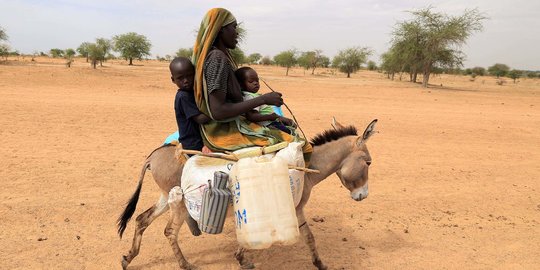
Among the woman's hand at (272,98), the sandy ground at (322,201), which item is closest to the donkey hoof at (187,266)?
the sandy ground at (322,201)

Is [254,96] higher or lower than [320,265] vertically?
higher

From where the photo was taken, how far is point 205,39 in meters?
3.08

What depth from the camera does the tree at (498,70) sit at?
69125 millimetres

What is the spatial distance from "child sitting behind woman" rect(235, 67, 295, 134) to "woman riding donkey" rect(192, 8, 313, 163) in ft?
0.29

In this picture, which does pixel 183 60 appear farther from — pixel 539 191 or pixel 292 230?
pixel 539 191

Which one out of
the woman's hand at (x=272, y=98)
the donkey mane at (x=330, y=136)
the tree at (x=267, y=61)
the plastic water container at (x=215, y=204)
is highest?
the tree at (x=267, y=61)

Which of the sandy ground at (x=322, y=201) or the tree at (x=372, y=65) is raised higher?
the tree at (x=372, y=65)

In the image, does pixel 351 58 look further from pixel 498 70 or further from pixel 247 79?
pixel 247 79

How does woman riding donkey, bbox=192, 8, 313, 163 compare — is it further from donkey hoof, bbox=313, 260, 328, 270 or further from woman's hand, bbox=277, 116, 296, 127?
donkey hoof, bbox=313, 260, 328, 270

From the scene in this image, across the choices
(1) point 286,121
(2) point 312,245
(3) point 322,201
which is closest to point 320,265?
(2) point 312,245

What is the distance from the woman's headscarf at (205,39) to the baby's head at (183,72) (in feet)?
0.34

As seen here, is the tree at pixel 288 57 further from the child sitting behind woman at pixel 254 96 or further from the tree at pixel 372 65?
the child sitting behind woman at pixel 254 96

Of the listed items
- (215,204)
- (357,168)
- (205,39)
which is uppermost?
(205,39)

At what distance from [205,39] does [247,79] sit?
0.55 meters
